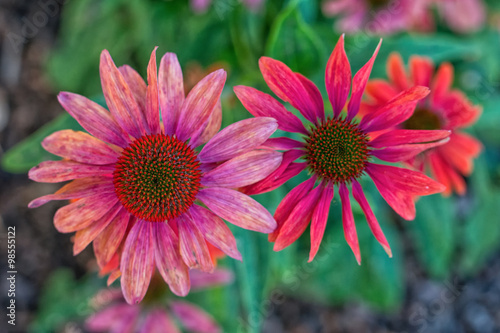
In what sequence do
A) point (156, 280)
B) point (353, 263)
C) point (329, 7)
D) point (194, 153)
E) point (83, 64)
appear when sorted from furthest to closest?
point (83, 64), point (353, 263), point (329, 7), point (156, 280), point (194, 153)

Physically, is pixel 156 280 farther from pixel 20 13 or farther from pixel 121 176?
pixel 20 13

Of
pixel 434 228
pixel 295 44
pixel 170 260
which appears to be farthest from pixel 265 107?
pixel 434 228

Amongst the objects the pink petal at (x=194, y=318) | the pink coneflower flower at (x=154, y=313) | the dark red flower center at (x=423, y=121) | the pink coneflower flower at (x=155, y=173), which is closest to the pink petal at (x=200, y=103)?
the pink coneflower flower at (x=155, y=173)

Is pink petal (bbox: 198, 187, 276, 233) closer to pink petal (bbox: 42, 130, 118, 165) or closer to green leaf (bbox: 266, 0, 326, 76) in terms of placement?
pink petal (bbox: 42, 130, 118, 165)

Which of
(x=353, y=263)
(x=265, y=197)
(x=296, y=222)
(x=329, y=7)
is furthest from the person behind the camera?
(x=353, y=263)

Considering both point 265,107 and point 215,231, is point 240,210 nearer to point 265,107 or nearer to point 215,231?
point 215,231

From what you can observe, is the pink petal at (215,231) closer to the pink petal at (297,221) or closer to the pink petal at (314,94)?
the pink petal at (297,221)

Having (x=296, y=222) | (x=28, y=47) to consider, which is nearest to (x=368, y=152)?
(x=296, y=222)

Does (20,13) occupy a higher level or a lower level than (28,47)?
higher
